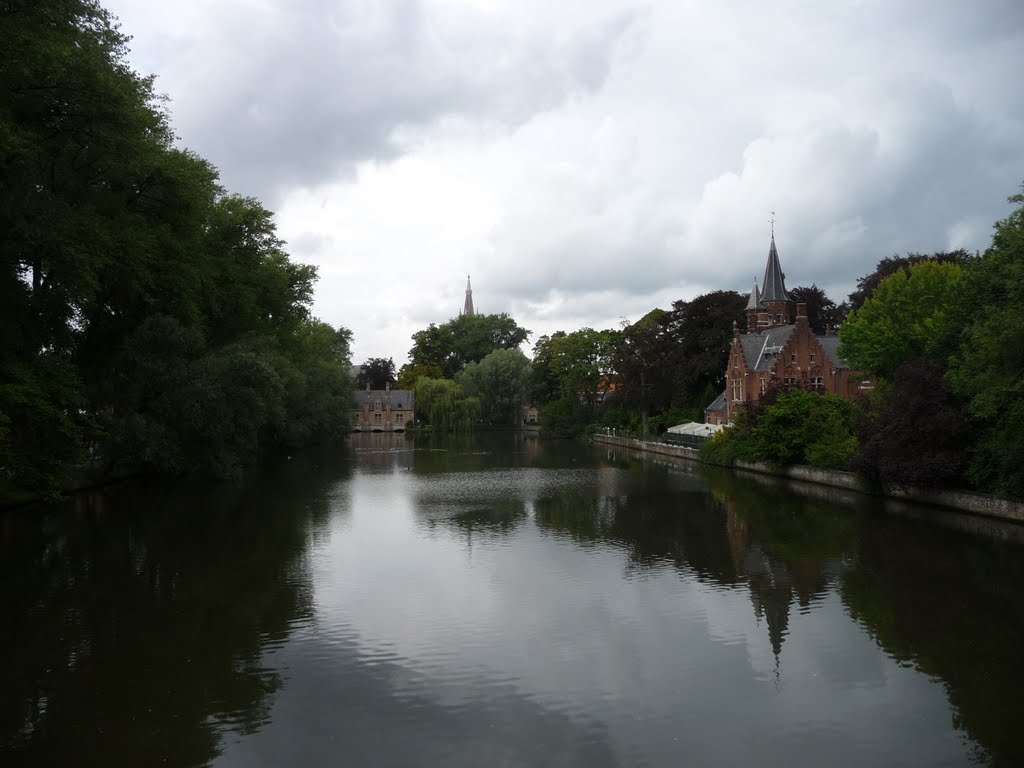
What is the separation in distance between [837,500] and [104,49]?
24199 millimetres

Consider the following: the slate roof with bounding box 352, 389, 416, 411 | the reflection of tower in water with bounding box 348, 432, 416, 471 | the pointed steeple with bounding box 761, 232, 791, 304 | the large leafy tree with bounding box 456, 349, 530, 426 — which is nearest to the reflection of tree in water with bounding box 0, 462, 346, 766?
the reflection of tower in water with bounding box 348, 432, 416, 471

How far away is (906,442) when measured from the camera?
22281 mm

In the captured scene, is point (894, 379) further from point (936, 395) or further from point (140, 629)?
point (140, 629)

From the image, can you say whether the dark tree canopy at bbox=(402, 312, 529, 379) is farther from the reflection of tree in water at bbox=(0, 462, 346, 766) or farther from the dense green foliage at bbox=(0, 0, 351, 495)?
the reflection of tree in water at bbox=(0, 462, 346, 766)

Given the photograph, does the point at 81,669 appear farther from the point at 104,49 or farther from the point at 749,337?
the point at 749,337

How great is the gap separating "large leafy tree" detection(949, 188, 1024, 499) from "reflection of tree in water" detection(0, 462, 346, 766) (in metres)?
16.2

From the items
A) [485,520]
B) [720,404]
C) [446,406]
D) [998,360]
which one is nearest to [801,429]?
[998,360]

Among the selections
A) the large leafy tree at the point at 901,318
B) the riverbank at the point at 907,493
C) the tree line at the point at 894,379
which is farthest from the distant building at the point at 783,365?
the large leafy tree at the point at 901,318

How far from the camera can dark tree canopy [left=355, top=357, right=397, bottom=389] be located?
110562mm

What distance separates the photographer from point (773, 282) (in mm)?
55156

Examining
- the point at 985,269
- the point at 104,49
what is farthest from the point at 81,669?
the point at 985,269

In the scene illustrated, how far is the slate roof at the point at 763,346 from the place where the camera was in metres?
47.1

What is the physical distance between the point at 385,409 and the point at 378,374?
47.6 feet

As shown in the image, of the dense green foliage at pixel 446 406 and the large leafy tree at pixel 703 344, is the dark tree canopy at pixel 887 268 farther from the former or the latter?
the dense green foliage at pixel 446 406
